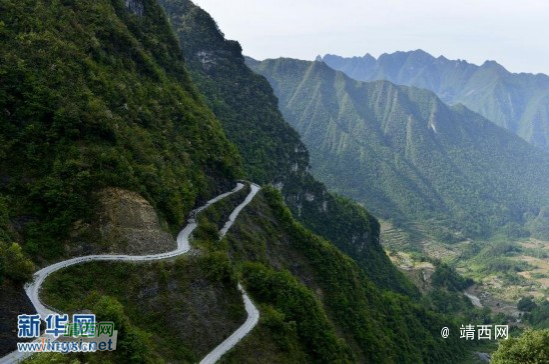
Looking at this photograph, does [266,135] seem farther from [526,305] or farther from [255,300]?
[526,305]

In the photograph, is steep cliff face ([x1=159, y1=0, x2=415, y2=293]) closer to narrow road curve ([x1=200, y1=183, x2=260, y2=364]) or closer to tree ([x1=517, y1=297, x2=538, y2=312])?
tree ([x1=517, y1=297, x2=538, y2=312])

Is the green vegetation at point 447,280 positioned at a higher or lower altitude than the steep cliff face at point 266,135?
lower

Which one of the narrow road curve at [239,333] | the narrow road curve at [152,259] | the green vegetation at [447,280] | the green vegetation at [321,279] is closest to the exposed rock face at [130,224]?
the narrow road curve at [152,259]

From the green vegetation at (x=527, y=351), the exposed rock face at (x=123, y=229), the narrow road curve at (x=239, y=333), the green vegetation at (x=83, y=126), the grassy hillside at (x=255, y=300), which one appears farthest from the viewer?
the green vegetation at (x=527, y=351)

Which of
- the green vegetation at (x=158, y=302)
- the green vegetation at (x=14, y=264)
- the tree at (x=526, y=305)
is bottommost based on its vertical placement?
the tree at (x=526, y=305)

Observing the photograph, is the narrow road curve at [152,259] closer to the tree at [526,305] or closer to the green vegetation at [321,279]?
the green vegetation at [321,279]

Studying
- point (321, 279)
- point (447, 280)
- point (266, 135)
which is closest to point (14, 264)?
point (321, 279)

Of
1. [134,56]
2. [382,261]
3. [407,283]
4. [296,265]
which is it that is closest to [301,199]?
[382,261]
